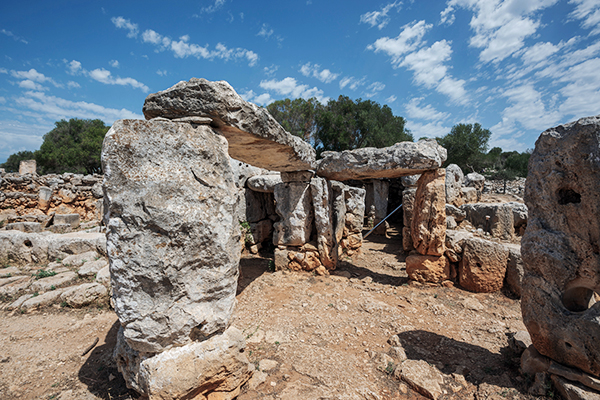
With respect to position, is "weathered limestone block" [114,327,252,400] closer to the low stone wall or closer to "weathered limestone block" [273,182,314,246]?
"weathered limestone block" [273,182,314,246]

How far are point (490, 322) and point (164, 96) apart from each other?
4.83 m

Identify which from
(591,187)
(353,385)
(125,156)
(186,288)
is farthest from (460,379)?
(125,156)

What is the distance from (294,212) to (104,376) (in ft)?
12.3

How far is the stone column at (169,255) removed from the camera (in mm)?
2027

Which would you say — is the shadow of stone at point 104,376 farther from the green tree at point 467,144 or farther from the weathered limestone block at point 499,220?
the green tree at point 467,144

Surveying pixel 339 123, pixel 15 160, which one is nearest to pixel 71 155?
pixel 15 160

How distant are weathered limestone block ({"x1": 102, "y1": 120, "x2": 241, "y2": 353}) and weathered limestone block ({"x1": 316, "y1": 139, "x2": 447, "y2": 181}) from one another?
3.32 m

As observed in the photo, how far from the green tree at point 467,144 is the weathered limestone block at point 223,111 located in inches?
843

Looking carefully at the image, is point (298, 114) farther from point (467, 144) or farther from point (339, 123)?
point (467, 144)

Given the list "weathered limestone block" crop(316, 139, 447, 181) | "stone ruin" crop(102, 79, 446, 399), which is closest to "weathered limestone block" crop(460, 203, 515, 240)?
"weathered limestone block" crop(316, 139, 447, 181)

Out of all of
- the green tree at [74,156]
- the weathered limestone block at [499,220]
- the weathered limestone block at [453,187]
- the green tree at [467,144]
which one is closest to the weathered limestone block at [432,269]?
the weathered limestone block at [499,220]

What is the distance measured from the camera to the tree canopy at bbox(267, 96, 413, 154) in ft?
64.6

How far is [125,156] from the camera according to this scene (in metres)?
2.05

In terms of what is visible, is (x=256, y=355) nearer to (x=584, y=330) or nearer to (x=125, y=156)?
(x=125, y=156)
